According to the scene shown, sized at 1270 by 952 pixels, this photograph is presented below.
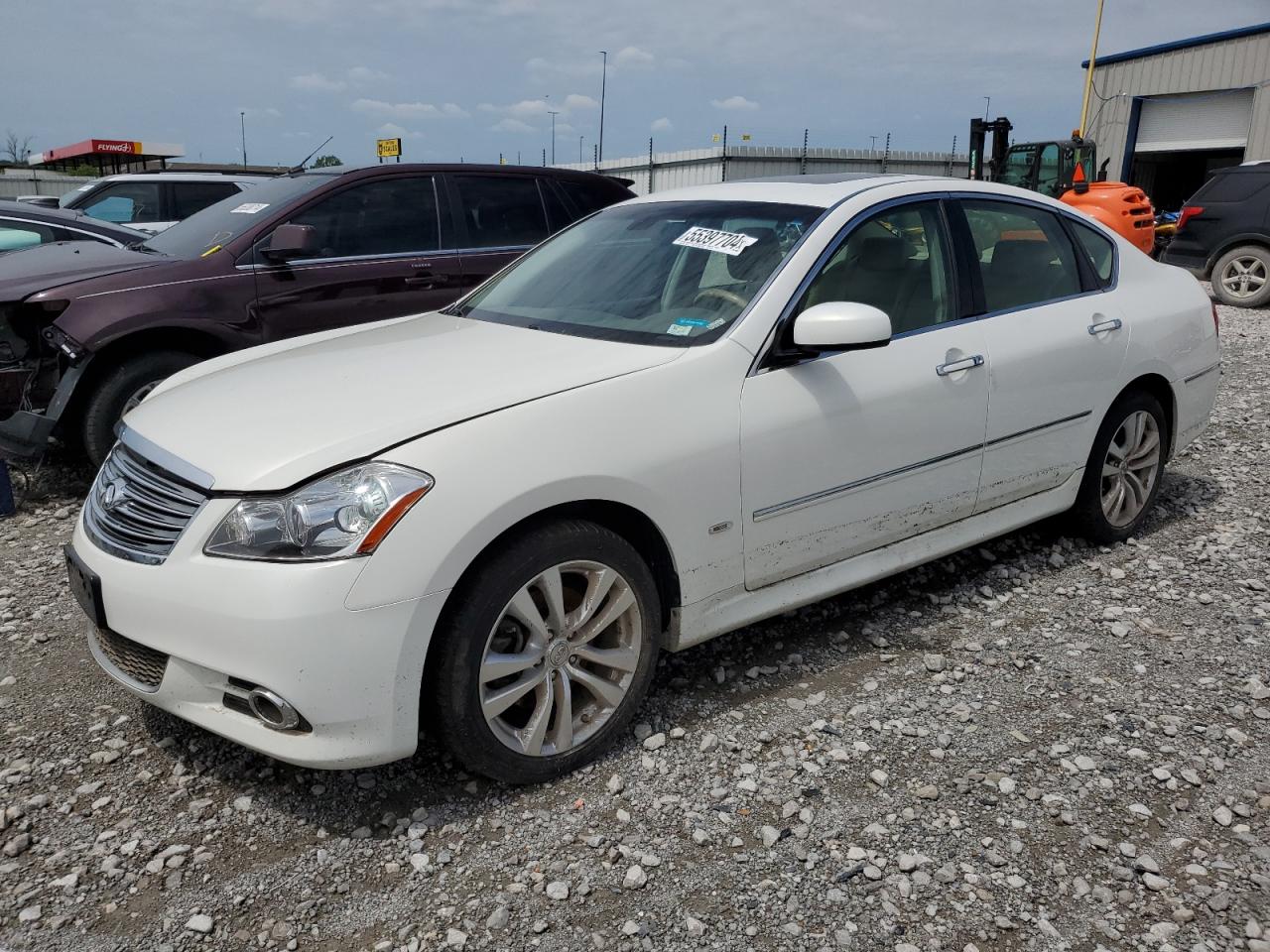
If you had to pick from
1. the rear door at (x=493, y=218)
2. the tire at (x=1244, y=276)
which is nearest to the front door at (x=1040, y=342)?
the rear door at (x=493, y=218)

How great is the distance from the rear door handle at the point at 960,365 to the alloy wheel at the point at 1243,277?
36.6 feet

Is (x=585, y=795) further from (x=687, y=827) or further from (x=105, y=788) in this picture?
(x=105, y=788)

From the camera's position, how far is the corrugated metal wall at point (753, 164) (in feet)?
95.0

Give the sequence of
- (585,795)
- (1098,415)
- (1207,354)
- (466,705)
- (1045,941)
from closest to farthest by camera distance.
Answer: (1045,941), (466,705), (585,795), (1098,415), (1207,354)

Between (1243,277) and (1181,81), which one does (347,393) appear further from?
(1181,81)

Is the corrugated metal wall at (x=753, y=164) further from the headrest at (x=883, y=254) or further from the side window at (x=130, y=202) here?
the headrest at (x=883, y=254)

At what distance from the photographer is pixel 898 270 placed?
3639 millimetres

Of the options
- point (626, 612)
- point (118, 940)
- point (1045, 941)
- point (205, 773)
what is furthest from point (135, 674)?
point (1045, 941)

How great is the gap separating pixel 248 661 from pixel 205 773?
2.38 ft

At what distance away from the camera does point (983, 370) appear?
12.1 ft

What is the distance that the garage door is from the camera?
2426cm

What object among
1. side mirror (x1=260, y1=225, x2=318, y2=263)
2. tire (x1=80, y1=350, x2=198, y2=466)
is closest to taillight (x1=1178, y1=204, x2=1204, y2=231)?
side mirror (x1=260, y1=225, x2=318, y2=263)

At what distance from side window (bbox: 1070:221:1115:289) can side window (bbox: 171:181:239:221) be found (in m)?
9.17

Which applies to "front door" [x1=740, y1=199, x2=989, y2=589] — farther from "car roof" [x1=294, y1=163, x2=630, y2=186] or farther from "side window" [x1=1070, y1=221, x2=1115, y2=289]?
"car roof" [x1=294, y1=163, x2=630, y2=186]
